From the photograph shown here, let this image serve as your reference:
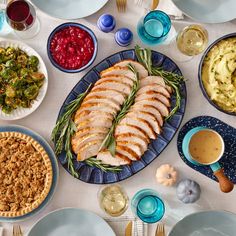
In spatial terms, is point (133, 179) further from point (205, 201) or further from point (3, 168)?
point (3, 168)

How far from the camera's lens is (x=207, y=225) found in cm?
288

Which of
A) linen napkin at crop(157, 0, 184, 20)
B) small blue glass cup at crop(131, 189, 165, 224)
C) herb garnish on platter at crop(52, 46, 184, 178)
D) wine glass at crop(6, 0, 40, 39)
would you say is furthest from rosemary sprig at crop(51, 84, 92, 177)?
linen napkin at crop(157, 0, 184, 20)

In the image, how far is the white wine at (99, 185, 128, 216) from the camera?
2873 millimetres

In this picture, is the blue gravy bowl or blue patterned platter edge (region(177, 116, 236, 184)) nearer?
the blue gravy bowl

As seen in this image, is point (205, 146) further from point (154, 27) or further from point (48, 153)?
point (48, 153)

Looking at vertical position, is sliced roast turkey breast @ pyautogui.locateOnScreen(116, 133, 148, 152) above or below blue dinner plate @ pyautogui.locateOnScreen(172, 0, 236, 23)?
below

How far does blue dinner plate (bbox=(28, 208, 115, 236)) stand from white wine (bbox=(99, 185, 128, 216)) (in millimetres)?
71

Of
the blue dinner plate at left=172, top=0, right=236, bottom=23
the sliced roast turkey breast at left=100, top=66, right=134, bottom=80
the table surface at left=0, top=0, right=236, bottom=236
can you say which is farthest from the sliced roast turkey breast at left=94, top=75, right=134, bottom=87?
the blue dinner plate at left=172, top=0, right=236, bottom=23

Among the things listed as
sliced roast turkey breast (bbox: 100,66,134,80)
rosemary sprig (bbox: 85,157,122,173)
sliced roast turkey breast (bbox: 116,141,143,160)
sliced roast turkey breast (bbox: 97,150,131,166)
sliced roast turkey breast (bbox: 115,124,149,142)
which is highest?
sliced roast turkey breast (bbox: 100,66,134,80)

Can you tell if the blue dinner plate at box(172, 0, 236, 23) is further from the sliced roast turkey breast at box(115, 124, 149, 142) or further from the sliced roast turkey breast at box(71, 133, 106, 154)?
the sliced roast turkey breast at box(71, 133, 106, 154)

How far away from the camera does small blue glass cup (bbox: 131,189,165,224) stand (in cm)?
283

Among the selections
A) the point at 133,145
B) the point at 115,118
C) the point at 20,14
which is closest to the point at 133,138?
the point at 133,145

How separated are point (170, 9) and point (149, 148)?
0.71 metres

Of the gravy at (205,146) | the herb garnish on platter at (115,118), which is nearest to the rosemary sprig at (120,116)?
the herb garnish on platter at (115,118)
